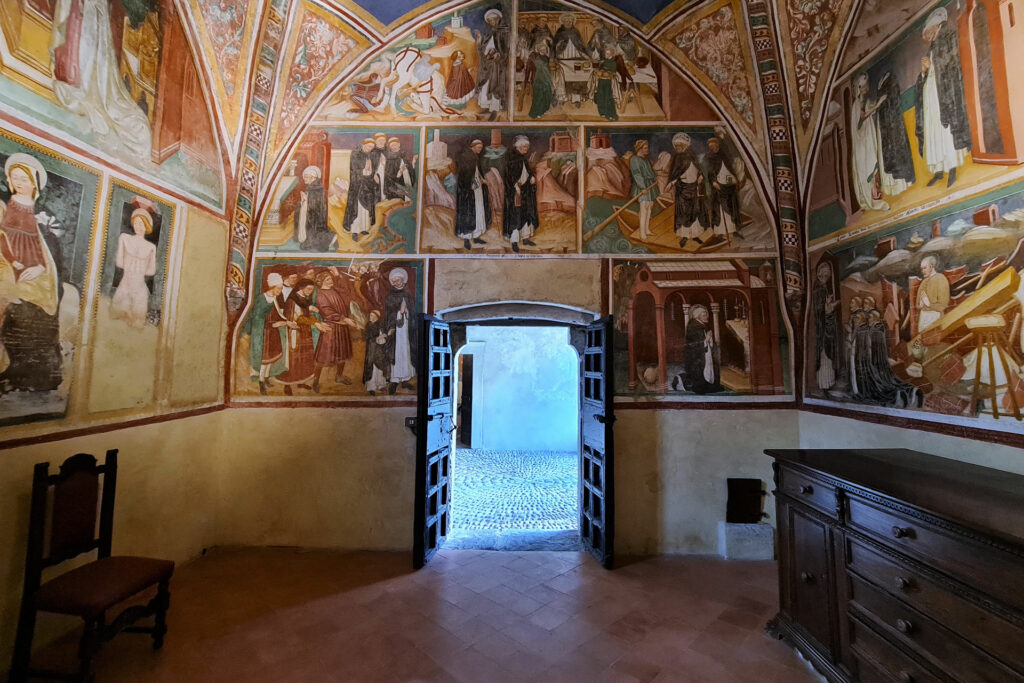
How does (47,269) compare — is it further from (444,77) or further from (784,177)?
(784,177)

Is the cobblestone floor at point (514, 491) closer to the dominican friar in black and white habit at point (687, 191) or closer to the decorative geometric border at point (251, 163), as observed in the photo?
the decorative geometric border at point (251, 163)

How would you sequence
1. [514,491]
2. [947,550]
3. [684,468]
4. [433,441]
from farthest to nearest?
[514,491]
[684,468]
[433,441]
[947,550]

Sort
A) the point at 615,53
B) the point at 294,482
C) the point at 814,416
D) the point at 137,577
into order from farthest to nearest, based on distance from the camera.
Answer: the point at 615,53
the point at 294,482
the point at 814,416
the point at 137,577

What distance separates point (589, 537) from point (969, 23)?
18.1 feet

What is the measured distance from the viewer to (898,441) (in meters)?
3.57

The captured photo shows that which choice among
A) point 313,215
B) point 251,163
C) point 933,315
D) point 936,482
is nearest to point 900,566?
point 936,482

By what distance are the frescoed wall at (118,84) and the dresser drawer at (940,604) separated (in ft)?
20.1

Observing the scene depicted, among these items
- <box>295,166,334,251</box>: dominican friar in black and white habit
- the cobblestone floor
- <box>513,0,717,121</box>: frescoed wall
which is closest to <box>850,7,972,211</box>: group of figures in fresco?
<box>513,0,717,121</box>: frescoed wall

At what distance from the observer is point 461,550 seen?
4.77 m

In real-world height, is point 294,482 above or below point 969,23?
below

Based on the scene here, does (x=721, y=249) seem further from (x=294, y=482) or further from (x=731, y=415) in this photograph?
(x=294, y=482)

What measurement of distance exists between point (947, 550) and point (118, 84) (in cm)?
648

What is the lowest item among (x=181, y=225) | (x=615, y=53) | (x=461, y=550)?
(x=461, y=550)

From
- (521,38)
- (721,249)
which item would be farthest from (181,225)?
(721,249)
